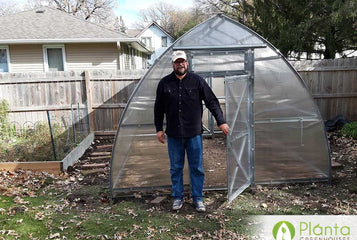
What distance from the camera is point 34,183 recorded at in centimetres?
518

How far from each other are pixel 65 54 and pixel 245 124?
868cm

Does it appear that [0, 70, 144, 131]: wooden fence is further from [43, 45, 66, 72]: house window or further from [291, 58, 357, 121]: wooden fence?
[291, 58, 357, 121]: wooden fence

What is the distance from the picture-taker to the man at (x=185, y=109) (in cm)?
379

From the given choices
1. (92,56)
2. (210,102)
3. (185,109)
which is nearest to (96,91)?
(92,56)

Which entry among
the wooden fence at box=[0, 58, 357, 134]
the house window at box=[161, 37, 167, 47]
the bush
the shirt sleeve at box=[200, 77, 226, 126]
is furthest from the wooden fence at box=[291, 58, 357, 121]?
the house window at box=[161, 37, 167, 47]

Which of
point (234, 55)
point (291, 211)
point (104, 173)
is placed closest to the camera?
point (291, 211)

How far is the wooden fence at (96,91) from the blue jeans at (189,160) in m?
4.55

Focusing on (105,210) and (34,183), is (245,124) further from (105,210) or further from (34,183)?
(34,183)

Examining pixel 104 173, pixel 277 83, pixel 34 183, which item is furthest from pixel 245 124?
pixel 34 183

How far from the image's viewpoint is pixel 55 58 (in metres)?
11.2

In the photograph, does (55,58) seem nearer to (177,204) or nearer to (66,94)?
(66,94)

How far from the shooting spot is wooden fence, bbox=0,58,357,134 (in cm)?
806

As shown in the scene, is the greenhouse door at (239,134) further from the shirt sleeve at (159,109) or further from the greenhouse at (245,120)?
the shirt sleeve at (159,109)

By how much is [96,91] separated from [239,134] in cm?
506
